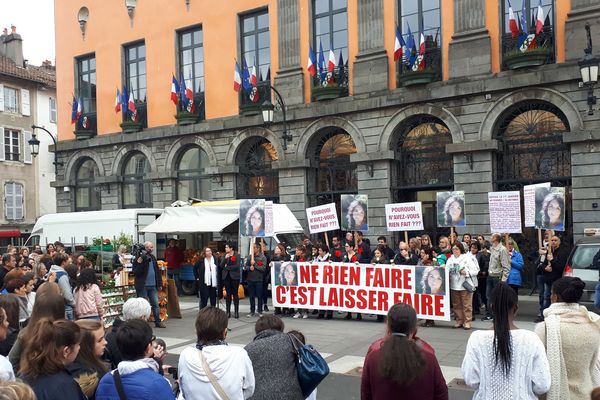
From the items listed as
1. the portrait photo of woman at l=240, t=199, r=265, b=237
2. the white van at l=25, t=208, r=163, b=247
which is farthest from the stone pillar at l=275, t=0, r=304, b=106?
the portrait photo of woman at l=240, t=199, r=265, b=237

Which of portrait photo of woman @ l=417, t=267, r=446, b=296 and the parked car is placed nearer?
the parked car

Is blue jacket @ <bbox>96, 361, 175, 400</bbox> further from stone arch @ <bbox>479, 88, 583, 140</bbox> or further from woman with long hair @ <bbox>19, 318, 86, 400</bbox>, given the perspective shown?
stone arch @ <bbox>479, 88, 583, 140</bbox>

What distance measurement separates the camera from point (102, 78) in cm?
2947

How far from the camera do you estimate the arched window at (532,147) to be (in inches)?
693

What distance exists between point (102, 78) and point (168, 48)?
4.71m

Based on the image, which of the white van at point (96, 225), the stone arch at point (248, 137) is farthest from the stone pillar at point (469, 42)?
the white van at point (96, 225)

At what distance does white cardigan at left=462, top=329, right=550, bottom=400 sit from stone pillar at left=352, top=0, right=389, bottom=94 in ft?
56.5

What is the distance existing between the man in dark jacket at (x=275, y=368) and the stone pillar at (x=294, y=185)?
684 inches

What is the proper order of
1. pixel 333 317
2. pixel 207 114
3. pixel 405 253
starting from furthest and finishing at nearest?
pixel 207 114
pixel 333 317
pixel 405 253

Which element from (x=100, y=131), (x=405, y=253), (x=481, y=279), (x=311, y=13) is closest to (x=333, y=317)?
(x=405, y=253)

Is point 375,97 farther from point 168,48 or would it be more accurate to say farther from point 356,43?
point 168,48

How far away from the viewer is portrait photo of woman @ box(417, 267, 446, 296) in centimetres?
1202

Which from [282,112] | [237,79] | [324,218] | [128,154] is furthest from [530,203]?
[128,154]

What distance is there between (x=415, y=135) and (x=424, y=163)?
3.27 feet
